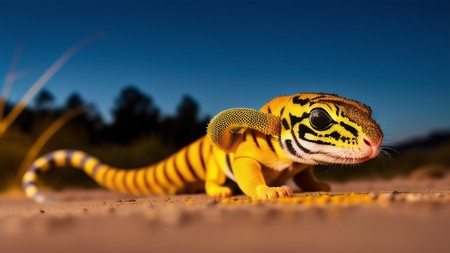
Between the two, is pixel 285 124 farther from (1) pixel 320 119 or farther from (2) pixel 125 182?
(2) pixel 125 182

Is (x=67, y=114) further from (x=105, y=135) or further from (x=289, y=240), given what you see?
(x=289, y=240)

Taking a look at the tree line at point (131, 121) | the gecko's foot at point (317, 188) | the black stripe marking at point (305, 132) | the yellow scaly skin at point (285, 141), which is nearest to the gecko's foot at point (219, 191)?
the yellow scaly skin at point (285, 141)

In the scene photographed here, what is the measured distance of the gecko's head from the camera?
14.2 ft

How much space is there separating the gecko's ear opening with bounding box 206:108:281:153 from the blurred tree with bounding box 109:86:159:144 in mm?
9681

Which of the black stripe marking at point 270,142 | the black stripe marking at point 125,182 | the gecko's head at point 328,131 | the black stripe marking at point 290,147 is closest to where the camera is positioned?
the gecko's head at point 328,131

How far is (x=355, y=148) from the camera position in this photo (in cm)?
431

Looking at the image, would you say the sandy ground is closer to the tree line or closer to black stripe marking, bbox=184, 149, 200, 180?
black stripe marking, bbox=184, 149, 200, 180

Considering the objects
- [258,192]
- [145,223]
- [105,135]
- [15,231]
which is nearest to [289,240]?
[145,223]

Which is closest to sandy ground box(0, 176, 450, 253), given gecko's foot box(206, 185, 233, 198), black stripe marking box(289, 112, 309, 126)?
black stripe marking box(289, 112, 309, 126)

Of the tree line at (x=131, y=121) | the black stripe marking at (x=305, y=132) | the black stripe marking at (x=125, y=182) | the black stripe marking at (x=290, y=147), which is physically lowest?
the black stripe marking at (x=290, y=147)

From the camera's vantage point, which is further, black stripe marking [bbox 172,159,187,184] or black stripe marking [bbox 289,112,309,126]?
black stripe marking [bbox 172,159,187,184]

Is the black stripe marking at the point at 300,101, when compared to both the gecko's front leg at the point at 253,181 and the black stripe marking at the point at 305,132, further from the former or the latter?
the gecko's front leg at the point at 253,181

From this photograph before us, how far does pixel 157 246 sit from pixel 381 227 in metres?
1.02

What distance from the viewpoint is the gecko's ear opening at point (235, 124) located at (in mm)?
4715
